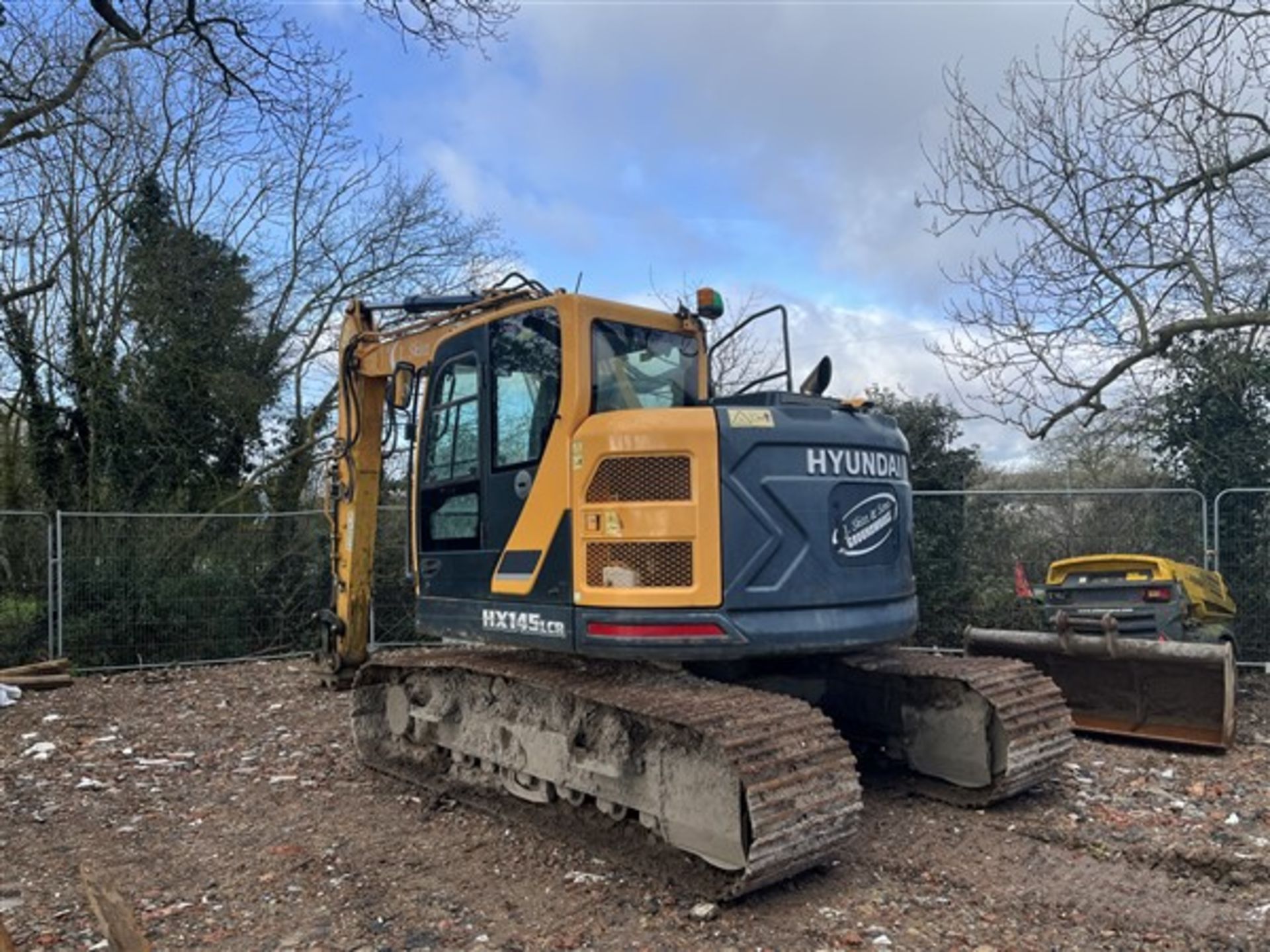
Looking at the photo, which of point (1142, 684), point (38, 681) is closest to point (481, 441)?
point (1142, 684)

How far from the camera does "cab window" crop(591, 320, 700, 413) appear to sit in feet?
16.9

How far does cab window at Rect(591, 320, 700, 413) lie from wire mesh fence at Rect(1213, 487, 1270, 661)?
21.0 ft

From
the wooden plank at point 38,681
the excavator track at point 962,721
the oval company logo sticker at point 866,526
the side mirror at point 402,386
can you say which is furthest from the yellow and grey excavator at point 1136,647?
the wooden plank at point 38,681

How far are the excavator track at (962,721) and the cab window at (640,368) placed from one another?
73.0 inches

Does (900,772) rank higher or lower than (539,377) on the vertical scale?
lower

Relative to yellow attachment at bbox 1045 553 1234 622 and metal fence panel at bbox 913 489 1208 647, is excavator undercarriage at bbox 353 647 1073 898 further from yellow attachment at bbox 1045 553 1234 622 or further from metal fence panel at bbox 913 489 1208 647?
metal fence panel at bbox 913 489 1208 647

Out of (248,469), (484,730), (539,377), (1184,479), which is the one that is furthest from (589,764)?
(248,469)

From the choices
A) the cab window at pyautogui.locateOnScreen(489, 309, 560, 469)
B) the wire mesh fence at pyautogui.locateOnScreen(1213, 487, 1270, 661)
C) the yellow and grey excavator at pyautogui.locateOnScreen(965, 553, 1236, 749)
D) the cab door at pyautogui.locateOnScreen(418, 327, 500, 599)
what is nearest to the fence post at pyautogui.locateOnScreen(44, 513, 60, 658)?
the cab door at pyautogui.locateOnScreen(418, 327, 500, 599)

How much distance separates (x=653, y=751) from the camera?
15.1 feet

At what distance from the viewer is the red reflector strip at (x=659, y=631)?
15.4 ft

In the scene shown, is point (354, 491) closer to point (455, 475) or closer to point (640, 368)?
point (455, 475)

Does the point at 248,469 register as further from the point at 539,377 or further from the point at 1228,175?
the point at 1228,175

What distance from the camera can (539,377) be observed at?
17.2ft

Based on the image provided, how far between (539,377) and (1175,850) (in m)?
3.85
